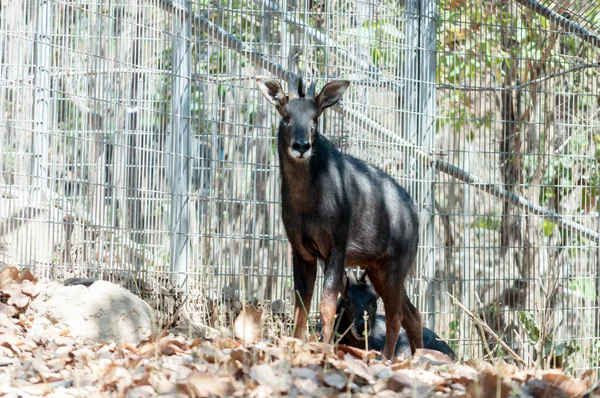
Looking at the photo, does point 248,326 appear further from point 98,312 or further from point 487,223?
point 487,223

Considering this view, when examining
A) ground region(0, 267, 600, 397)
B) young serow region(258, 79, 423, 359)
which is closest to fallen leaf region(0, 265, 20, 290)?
ground region(0, 267, 600, 397)

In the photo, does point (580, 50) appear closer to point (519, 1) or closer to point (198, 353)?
point (519, 1)

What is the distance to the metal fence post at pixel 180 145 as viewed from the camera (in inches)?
373

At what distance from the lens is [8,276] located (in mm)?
7172

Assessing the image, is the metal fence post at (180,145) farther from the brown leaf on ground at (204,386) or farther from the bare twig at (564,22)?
the brown leaf on ground at (204,386)

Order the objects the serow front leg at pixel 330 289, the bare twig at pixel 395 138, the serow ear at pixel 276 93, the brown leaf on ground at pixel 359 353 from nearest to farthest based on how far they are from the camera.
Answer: the brown leaf on ground at pixel 359 353 → the serow front leg at pixel 330 289 → the serow ear at pixel 276 93 → the bare twig at pixel 395 138

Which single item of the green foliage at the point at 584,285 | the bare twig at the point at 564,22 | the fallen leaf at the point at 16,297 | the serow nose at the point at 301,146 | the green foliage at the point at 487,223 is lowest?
the green foliage at the point at 584,285

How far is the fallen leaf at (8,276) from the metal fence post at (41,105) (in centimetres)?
137

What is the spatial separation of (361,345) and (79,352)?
457 centimetres

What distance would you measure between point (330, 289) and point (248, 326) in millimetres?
2357

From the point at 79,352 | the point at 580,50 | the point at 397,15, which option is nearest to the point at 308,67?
the point at 397,15

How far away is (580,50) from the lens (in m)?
11.6

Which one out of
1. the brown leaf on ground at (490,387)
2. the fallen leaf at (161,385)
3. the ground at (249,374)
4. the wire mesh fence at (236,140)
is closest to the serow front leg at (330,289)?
the wire mesh fence at (236,140)

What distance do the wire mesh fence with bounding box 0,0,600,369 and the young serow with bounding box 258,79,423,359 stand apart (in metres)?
0.93
